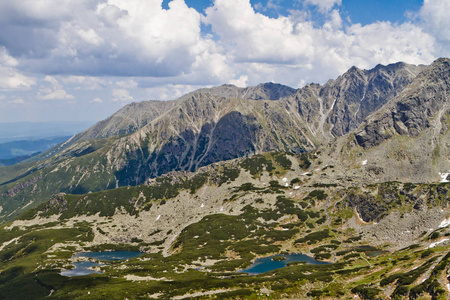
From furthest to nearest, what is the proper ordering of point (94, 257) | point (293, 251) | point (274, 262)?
point (94, 257), point (293, 251), point (274, 262)

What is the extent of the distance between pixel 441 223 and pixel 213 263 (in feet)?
378

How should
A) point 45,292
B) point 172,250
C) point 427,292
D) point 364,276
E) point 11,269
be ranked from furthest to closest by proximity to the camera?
point 172,250
point 11,269
point 45,292
point 364,276
point 427,292

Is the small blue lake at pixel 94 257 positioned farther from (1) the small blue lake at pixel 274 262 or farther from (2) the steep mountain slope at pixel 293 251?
(1) the small blue lake at pixel 274 262

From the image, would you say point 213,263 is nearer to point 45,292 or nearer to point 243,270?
point 243,270

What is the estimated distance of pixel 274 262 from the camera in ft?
442

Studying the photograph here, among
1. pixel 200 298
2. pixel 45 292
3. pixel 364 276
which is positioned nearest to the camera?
pixel 200 298

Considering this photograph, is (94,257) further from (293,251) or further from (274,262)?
(293,251)

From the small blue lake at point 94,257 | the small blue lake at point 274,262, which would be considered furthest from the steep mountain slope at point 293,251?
the small blue lake at point 94,257

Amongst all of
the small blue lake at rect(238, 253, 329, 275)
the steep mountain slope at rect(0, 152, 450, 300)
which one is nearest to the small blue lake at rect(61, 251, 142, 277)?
the steep mountain slope at rect(0, 152, 450, 300)

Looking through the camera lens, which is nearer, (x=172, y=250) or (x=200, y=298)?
(x=200, y=298)

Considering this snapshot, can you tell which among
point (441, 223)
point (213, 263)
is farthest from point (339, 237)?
point (213, 263)

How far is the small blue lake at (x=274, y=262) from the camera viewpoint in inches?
4884

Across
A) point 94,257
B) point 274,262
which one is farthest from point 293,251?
point 94,257

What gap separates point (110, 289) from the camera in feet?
320
